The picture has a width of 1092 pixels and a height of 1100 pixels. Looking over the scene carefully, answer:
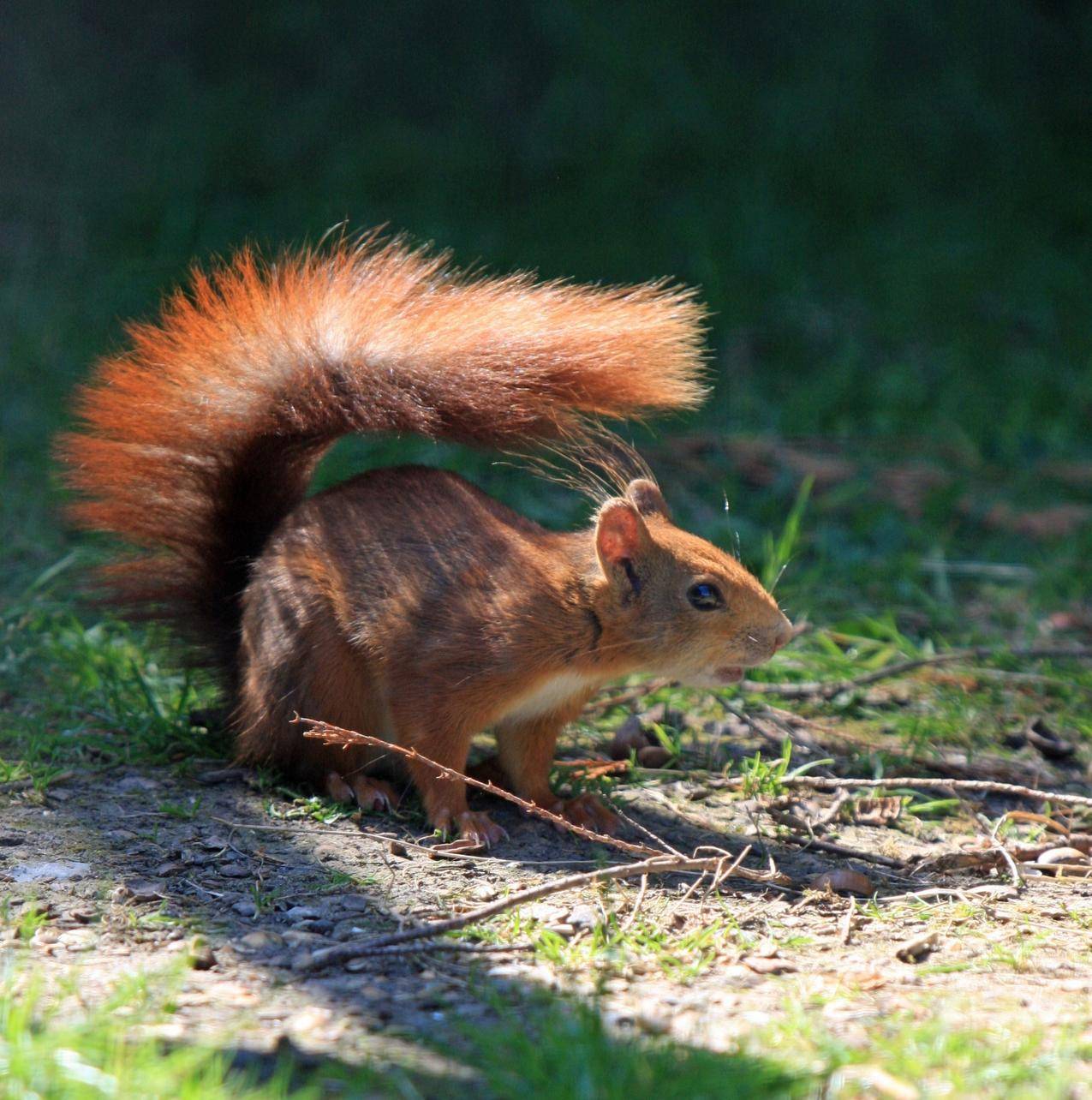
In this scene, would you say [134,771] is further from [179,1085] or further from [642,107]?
[642,107]

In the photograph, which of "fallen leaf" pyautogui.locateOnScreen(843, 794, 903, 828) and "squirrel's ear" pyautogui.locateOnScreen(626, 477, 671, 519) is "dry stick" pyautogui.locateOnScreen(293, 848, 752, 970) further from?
"squirrel's ear" pyautogui.locateOnScreen(626, 477, 671, 519)

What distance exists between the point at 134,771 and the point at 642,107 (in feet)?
15.8

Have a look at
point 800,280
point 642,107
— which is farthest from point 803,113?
point 800,280

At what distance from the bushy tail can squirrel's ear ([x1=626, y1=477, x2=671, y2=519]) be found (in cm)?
20

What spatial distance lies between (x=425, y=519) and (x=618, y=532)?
0.38 m

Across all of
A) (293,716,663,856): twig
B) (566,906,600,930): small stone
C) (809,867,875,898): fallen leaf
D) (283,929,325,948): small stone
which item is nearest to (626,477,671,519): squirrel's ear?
(293,716,663,856): twig

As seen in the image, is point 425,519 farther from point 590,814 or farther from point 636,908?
point 636,908

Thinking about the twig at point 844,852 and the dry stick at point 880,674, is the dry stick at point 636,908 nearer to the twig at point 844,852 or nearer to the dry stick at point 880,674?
the twig at point 844,852

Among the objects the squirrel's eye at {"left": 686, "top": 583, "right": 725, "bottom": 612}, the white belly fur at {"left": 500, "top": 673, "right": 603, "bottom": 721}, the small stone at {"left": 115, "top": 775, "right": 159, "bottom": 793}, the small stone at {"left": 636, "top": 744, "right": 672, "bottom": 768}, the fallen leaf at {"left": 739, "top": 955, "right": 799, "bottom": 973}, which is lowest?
the small stone at {"left": 115, "top": 775, "right": 159, "bottom": 793}

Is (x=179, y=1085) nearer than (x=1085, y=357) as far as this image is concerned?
Yes

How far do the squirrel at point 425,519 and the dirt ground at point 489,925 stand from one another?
6.9 inches

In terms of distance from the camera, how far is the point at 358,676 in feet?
9.06

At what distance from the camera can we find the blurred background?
483cm

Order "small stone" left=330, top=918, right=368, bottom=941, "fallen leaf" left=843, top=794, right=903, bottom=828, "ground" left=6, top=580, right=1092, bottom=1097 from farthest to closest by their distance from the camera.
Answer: "fallen leaf" left=843, top=794, right=903, bottom=828 < "small stone" left=330, top=918, right=368, bottom=941 < "ground" left=6, top=580, right=1092, bottom=1097
